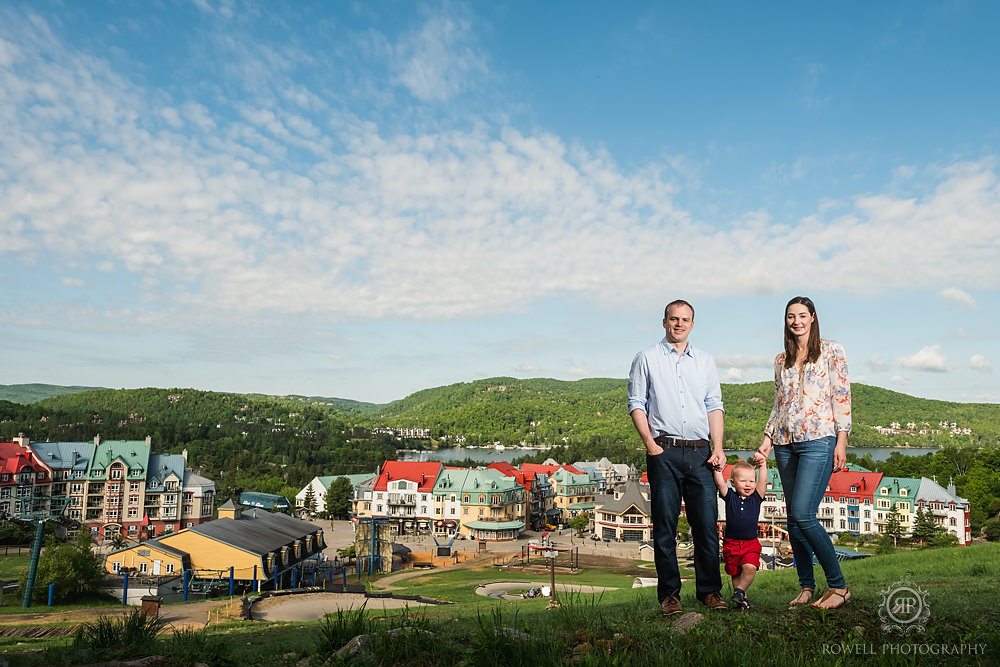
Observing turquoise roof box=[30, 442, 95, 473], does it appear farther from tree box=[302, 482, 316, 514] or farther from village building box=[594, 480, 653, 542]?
village building box=[594, 480, 653, 542]

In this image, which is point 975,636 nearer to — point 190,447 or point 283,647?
point 283,647

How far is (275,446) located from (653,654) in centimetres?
14006

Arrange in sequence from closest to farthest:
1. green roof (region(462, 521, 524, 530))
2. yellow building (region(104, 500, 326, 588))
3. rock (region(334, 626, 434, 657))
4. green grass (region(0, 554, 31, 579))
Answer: rock (region(334, 626, 434, 657))
yellow building (region(104, 500, 326, 588))
green grass (region(0, 554, 31, 579))
green roof (region(462, 521, 524, 530))

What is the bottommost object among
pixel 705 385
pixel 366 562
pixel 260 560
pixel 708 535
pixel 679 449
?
pixel 366 562

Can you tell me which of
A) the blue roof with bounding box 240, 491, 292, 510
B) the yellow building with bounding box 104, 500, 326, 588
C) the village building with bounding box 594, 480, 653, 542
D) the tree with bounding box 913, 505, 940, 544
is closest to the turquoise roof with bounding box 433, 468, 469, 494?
the village building with bounding box 594, 480, 653, 542

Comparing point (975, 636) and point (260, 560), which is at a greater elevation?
point (975, 636)

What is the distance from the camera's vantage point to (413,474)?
69188 millimetres

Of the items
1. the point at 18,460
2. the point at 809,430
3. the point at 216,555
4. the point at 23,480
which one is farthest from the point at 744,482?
the point at 23,480

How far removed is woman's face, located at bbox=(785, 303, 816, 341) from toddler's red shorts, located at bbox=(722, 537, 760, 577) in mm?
2169

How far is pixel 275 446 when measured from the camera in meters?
134

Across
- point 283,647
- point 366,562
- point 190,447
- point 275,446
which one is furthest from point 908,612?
point 275,446

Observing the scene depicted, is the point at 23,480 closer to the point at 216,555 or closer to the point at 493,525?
the point at 216,555

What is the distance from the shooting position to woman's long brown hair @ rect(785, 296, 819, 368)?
231 inches

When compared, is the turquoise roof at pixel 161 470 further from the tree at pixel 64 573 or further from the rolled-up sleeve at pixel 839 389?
the rolled-up sleeve at pixel 839 389
